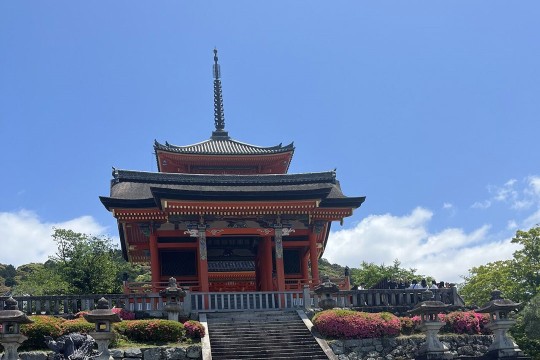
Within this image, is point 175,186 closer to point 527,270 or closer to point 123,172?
point 123,172

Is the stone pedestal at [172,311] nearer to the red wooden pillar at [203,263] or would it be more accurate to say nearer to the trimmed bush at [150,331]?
the trimmed bush at [150,331]

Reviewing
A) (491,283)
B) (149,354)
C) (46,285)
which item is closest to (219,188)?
(149,354)

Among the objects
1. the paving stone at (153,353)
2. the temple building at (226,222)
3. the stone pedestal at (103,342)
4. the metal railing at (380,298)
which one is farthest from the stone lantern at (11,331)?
the metal railing at (380,298)

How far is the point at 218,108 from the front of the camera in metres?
49.8

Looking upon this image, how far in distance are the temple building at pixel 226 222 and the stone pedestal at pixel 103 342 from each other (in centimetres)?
1064

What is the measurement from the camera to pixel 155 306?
25.6 m

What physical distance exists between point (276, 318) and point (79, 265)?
2587 centimetres

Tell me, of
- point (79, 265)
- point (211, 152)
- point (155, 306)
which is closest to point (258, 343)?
point (155, 306)

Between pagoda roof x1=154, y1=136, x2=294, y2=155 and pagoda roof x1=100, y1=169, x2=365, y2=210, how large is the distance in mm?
5561

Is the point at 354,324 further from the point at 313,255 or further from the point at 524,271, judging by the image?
the point at 524,271

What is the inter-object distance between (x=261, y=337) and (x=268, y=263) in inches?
441

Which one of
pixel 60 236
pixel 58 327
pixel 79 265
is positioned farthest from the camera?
pixel 60 236

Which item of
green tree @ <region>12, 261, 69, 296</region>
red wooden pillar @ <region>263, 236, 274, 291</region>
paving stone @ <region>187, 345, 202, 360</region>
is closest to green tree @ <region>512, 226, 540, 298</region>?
red wooden pillar @ <region>263, 236, 274, 291</region>

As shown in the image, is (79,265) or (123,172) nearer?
(123,172)
